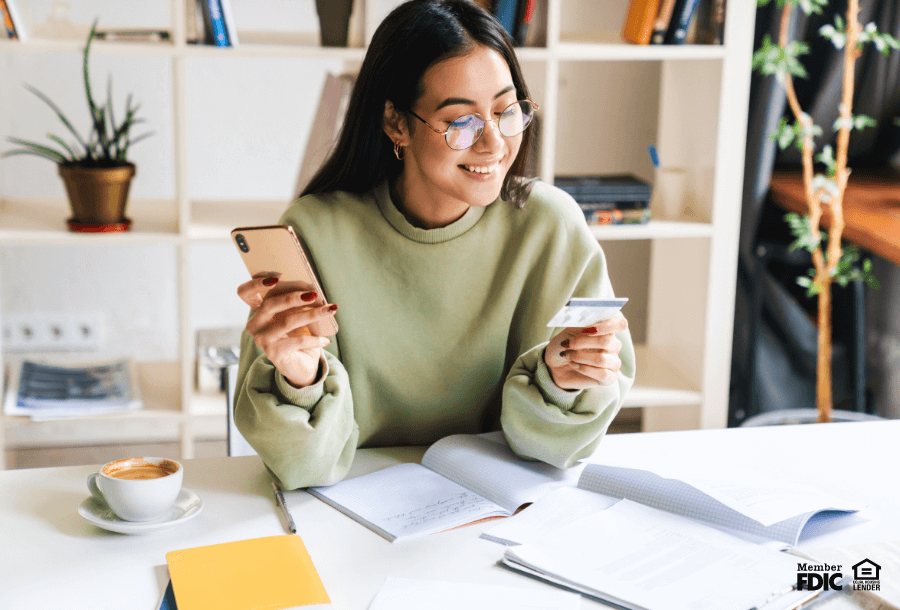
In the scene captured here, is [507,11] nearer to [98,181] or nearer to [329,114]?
[329,114]

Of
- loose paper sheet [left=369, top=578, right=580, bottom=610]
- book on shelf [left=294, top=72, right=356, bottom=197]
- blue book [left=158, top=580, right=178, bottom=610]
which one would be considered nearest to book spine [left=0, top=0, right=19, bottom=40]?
book on shelf [left=294, top=72, right=356, bottom=197]

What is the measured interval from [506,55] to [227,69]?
4.91ft

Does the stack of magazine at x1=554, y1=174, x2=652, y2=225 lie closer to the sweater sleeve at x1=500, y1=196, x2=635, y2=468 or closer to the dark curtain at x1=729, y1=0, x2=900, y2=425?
the dark curtain at x1=729, y1=0, x2=900, y2=425

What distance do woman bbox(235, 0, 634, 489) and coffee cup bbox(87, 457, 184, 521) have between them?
0.48 feet

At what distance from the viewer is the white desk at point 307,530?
904 millimetres

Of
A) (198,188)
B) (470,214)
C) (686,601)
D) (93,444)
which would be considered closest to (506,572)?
(686,601)

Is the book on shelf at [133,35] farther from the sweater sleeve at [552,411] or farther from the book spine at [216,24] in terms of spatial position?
the sweater sleeve at [552,411]

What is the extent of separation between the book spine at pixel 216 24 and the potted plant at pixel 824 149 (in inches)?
55.2

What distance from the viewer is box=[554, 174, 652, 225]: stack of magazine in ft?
7.70

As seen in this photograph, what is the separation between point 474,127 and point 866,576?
29.6 inches

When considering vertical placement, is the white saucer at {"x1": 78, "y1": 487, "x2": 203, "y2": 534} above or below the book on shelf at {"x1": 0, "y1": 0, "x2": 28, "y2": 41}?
below

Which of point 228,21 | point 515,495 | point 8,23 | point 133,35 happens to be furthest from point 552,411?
point 8,23

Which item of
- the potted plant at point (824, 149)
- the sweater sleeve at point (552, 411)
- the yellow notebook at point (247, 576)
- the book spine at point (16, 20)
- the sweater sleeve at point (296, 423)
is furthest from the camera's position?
the potted plant at point (824, 149)

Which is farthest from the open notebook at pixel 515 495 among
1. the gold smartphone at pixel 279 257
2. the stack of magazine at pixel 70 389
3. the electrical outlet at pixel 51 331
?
the electrical outlet at pixel 51 331
